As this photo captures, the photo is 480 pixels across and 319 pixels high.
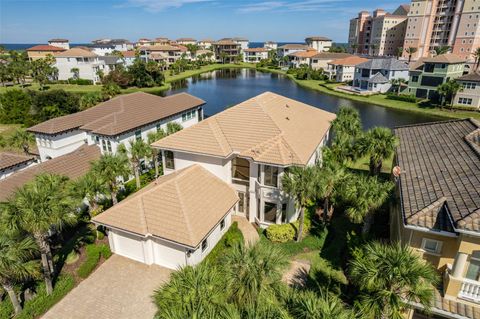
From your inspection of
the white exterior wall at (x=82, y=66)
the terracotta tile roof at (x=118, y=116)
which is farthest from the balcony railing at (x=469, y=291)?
the white exterior wall at (x=82, y=66)

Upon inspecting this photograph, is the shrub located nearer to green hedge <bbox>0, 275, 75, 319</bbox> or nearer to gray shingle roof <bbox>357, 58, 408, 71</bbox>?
gray shingle roof <bbox>357, 58, 408, 71</bbox>

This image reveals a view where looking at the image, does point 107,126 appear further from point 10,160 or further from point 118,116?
point 10,160

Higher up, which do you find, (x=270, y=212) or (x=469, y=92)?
(x=469, y=92)

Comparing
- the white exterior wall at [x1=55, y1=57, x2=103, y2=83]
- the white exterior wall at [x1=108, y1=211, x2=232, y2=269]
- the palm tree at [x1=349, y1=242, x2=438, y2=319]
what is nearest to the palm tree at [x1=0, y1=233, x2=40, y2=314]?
the white exterior wall at [x1=108, y1=211, x2=232, y2=269]

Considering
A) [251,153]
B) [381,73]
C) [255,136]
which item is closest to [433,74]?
[381,73]

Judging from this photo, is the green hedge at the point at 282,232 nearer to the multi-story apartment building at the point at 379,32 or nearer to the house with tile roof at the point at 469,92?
the house with tile roof at the point at 469,92

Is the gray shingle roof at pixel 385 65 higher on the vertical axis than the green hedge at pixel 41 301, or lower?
higher
